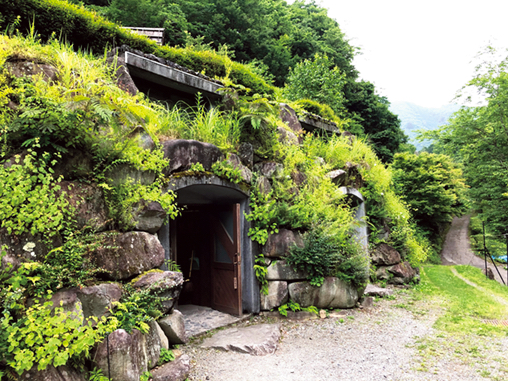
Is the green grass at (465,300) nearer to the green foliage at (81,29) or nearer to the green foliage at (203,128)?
the green foliage at (203,128)

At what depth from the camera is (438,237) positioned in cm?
1970

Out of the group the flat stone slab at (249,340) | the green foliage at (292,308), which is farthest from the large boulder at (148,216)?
the green foliage at (292,308)

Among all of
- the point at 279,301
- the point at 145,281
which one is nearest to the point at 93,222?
the point at 145,281

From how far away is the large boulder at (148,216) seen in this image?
4.38 m

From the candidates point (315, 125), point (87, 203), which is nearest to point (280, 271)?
point (87, 203)

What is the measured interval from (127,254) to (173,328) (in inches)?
45.2

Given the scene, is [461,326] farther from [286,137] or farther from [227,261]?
[286,137]

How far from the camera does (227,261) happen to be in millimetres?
6797

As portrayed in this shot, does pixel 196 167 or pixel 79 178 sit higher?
pixel 196 167

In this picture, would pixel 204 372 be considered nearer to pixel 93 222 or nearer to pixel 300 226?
pixel 93 222

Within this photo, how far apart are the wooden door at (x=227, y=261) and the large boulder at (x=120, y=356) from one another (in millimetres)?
3136

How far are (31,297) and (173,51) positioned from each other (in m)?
6.42

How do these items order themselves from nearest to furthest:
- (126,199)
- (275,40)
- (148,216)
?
(126,199) → (148,216) → (275,40)

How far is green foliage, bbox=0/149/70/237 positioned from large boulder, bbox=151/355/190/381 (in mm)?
1930
